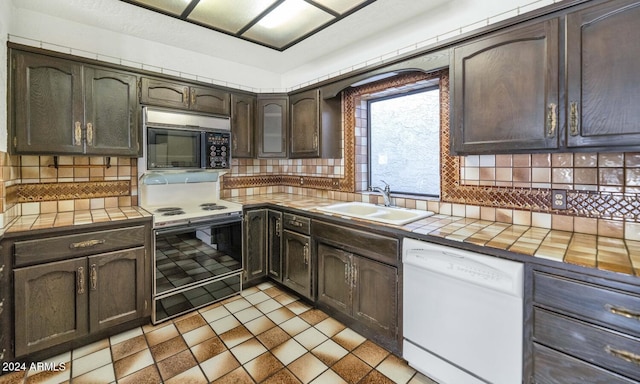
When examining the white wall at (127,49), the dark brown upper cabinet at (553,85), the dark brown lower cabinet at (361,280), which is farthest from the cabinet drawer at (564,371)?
the white wall at (127,49)

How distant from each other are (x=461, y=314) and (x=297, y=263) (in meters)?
1.45

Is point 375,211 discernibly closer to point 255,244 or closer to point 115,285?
point 255,244

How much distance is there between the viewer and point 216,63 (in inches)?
123

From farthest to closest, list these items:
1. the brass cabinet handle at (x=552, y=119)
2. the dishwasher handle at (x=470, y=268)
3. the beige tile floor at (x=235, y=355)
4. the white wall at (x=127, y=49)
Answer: the white wall at (x=127, y=49) → the beige tile floor at (x=235, y=355) → the brass cabinet handle at (x=552, y=119) → the dishwasher handle at (x=470, y=268)

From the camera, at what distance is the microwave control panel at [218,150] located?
2762mm

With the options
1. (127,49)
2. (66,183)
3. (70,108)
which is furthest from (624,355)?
(127,49)

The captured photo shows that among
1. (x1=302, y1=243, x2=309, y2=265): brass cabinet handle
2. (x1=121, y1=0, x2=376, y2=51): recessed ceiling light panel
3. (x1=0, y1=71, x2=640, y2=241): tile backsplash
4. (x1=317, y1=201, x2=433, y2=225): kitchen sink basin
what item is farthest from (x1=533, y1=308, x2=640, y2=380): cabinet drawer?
(x1=121, y1=0, x2=376, y2=51): recessed ceiling light panel

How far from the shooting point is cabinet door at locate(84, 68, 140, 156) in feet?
7.25

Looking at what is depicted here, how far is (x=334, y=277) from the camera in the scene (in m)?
2.32

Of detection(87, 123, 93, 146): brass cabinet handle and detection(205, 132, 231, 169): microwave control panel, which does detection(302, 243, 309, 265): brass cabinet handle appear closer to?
detection(205, 132, 231, 169): microwave control panel

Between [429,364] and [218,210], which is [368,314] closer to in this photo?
[429,364]

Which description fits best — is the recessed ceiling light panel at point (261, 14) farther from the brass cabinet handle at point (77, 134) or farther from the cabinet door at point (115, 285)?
the cabinet door at point (115, 285)

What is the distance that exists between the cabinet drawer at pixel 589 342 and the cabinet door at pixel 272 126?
2565 mm

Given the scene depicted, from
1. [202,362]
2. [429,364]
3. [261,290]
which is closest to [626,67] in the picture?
[429,364]
